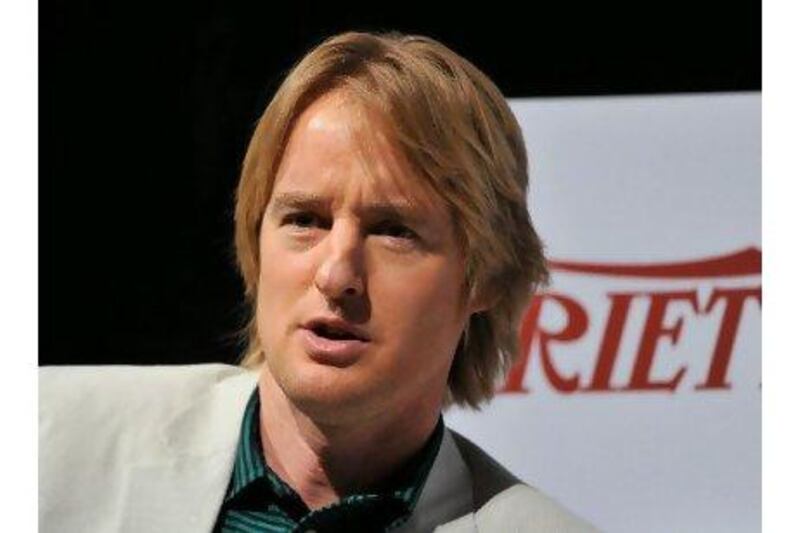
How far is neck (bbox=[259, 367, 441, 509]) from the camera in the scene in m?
1.37

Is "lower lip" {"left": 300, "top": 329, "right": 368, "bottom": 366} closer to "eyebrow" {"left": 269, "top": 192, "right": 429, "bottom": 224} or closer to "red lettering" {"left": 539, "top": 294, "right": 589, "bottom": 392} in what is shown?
"eyebrow" {"left": 269, "top": 192, "right": 429, "bottom": 224}

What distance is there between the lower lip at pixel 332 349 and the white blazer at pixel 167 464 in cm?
17

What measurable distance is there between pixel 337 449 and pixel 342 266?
186 millimetres

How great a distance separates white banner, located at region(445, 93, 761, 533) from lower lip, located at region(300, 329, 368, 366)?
484 millimetres

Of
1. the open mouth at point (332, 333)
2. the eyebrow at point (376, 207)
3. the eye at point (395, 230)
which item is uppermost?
the eyebrow at point (376, 207)

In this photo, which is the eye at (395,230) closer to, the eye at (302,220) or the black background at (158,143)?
the eye at (302,220)

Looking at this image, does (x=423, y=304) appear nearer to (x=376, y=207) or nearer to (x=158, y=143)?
(x=376, y=207)

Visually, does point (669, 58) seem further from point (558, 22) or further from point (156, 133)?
point (156, 133)

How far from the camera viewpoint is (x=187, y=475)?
1.43m

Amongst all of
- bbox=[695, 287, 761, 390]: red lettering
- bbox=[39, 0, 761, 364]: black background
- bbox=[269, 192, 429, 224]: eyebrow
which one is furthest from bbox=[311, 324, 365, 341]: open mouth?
bbox=[695, 287, 761, 390]: red lettering

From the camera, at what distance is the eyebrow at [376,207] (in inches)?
51.7

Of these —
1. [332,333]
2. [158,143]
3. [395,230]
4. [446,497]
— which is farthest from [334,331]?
[158,143]

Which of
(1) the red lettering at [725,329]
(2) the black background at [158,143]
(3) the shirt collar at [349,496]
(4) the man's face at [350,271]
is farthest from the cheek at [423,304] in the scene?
(1) the red lettering at [725,329]
